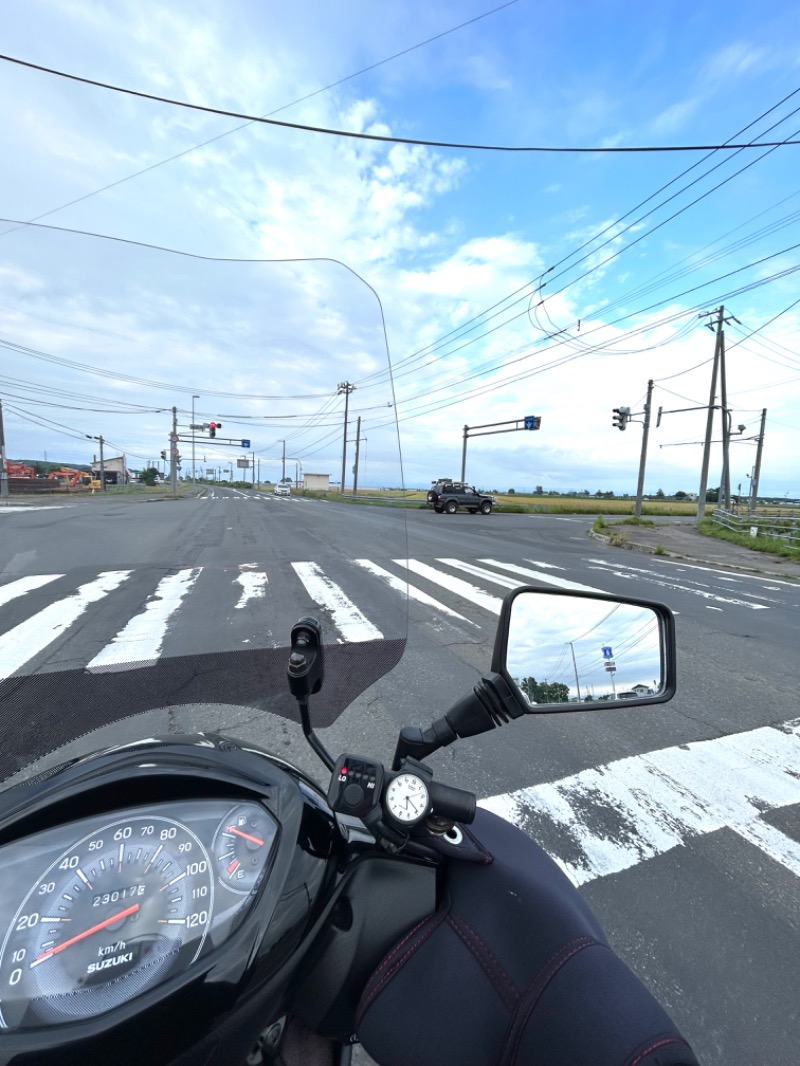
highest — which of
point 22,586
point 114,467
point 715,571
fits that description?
point 114,467

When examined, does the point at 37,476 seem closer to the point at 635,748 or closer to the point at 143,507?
the point at 635,748

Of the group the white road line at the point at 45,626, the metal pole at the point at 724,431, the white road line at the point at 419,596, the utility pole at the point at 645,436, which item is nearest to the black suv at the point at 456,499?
the utility pole at the point at 645,436

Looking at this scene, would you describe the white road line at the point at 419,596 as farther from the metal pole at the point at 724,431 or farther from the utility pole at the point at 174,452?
the metal pole at the point at 724,431

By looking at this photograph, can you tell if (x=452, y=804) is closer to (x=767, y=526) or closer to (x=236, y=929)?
(x=236, y=929)

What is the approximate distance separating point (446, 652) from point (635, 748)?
2.01 meters

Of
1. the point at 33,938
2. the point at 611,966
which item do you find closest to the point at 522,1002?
the point at 611,966

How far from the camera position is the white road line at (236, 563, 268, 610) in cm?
521

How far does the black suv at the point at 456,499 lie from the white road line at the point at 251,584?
2622cm

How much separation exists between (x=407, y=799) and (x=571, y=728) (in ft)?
10.3

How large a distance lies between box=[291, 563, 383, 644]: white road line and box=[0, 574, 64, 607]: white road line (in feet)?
7.42

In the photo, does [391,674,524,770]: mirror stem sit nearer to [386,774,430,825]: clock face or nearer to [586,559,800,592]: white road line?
[386,774,430,825]: clock face

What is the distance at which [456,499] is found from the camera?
33.9 meters

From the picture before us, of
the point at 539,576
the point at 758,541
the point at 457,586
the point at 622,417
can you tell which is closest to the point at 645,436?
the point at 622,417

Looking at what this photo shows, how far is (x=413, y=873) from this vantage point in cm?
106
